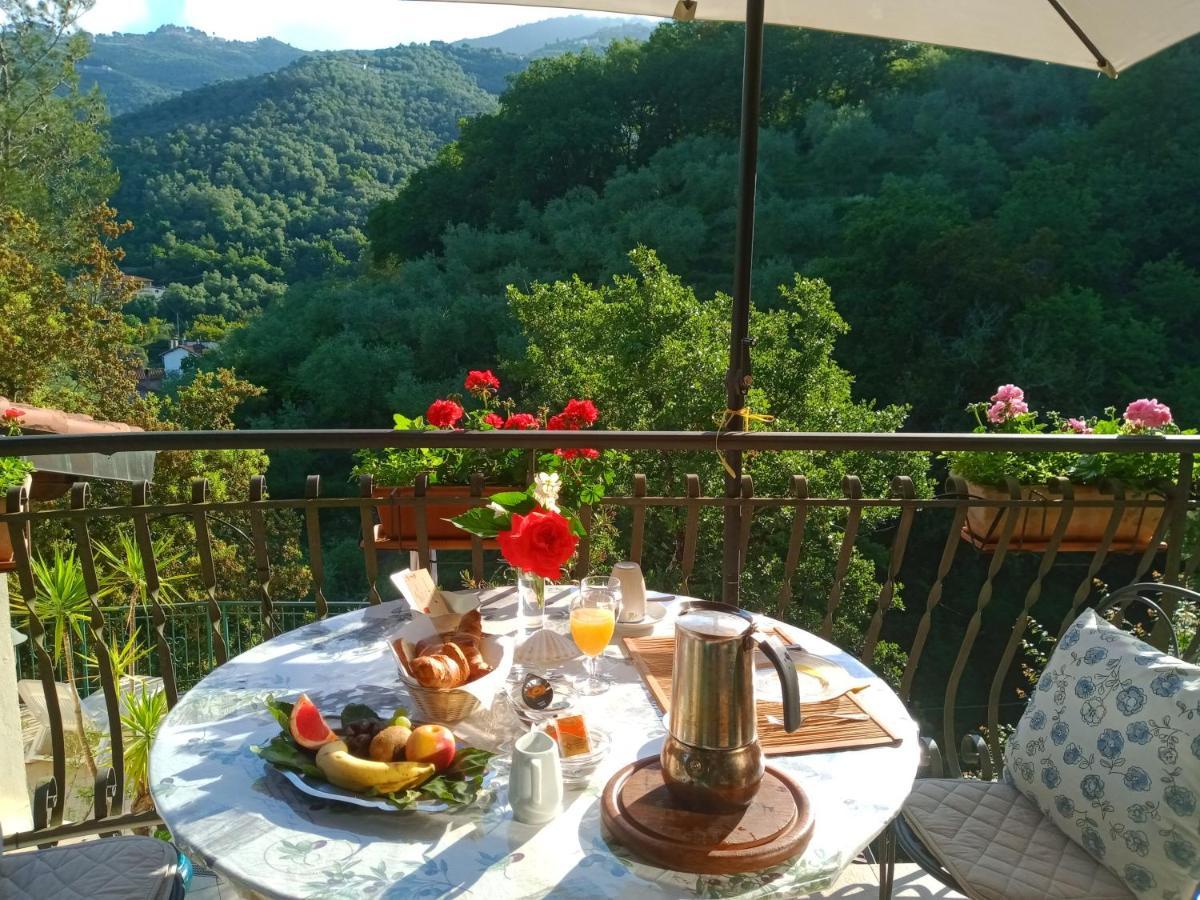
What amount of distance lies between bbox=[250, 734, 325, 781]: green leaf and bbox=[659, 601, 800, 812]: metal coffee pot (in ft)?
1.37

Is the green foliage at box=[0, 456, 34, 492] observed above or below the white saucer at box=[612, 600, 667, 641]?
below

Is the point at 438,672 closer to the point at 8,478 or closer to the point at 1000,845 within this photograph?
the point at 1000,845

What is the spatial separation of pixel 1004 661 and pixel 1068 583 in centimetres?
1576

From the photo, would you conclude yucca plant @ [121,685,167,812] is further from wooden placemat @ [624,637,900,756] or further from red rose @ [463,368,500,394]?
wooden placemat @ [624,637,900,756]

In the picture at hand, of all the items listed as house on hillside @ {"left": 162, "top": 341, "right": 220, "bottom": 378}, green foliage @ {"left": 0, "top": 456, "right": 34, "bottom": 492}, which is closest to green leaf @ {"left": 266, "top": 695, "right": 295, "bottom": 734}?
green foliage @ {"left": 0, "top": 456, "right": 34, "bottom": 492}

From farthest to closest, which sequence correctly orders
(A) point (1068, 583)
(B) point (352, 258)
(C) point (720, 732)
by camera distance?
(B) point (352, 258) → (A) point (1068, 583) → (C) point (720, 732)

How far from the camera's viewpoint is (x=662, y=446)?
210 cm

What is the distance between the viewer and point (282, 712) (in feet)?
3.96

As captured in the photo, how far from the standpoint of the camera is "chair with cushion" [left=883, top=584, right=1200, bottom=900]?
1354 millimetres

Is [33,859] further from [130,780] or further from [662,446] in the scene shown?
[130,780]

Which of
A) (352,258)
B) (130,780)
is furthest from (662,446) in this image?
(352,258)

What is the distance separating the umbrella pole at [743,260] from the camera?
1942 millimetres

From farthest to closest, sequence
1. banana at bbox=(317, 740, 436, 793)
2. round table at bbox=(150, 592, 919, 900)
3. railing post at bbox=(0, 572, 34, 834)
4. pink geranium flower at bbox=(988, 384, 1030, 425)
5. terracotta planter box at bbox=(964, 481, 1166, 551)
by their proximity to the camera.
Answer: railing post at bbox=(0, 572, 34, 834) < pink geranium flower at bbox=(988, 384, 1030, 425) < terracotta planter box at bbox=(964, 481, 1166, 551) < banana at bbox=(317, 740, 436, 793) < round table at bbox=(150, 592, 919, 900)

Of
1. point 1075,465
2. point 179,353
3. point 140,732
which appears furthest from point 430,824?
point 179,353
